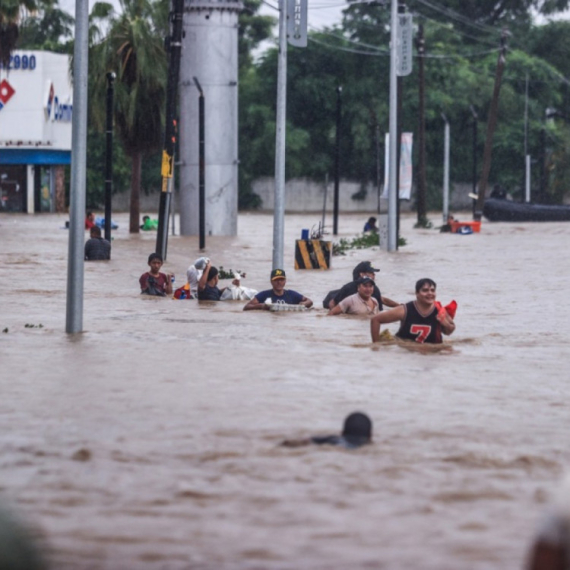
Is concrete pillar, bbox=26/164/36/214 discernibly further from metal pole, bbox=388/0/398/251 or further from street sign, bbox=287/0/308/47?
street sign, bbox=287/0/308/47

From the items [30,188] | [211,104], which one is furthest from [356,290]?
[30,188]

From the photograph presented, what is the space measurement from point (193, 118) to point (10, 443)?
3826cm

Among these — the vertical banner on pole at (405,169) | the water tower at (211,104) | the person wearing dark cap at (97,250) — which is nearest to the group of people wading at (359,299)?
the person wearing dark cap at (97,250)

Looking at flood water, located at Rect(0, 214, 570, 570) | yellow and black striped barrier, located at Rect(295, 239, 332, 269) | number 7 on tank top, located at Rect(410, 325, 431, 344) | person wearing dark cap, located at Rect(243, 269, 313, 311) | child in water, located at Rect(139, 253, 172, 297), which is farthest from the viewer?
yellow and black striped barrier, located at Rect(295, 239, 332, 269)

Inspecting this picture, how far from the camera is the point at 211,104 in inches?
1849

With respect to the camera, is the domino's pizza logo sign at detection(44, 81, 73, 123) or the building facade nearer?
the building facade

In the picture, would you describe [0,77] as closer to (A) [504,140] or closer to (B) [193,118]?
(B) [193,118]

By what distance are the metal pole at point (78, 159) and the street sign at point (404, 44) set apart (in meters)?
24.4

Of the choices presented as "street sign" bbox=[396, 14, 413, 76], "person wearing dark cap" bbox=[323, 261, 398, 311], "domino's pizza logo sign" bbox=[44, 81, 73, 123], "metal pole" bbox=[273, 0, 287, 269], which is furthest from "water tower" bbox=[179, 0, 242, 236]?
"person wearing dark cap" bbox=[323, 261, 398, 311]

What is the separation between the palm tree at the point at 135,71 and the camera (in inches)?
1863

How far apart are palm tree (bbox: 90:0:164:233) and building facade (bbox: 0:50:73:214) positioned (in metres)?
14.6

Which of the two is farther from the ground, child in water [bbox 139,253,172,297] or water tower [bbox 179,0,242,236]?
water tower [bbox 179,0,242,236]

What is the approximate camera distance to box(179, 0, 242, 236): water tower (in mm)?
47000

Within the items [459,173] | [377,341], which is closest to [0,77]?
[459,173]
